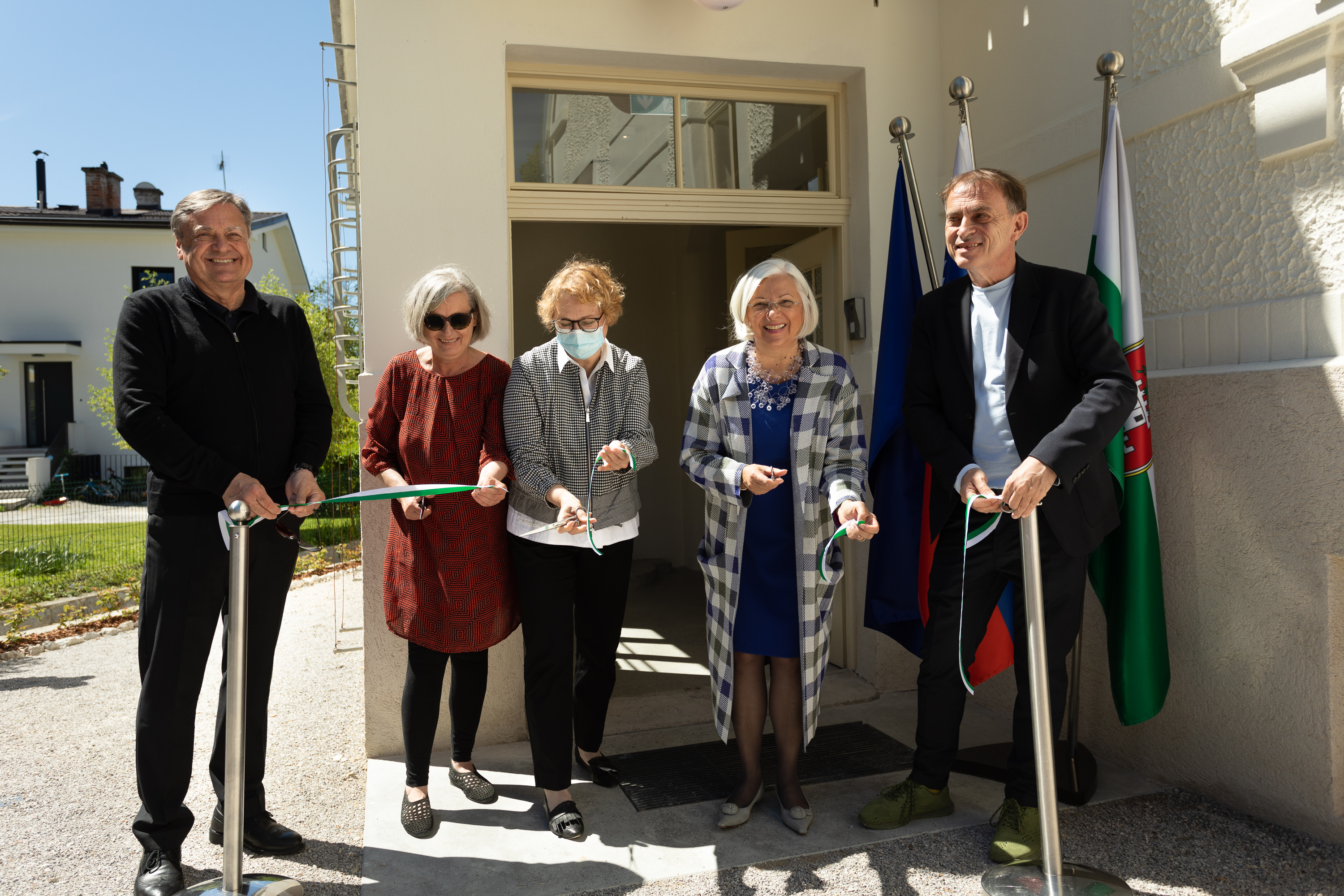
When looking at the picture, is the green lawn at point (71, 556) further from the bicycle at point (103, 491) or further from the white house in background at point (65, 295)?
the white house in background at point (65, 295)

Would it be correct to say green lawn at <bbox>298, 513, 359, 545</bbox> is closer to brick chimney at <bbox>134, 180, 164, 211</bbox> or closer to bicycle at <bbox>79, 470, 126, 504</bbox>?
bicycle at <bbox>79, 470, 126, 504</bbox>

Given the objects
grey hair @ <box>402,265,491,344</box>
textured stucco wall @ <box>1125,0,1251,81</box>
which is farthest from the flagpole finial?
grey hair @ <box>402,265,491,344</box>

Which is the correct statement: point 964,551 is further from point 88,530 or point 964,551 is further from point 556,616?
point 88,530

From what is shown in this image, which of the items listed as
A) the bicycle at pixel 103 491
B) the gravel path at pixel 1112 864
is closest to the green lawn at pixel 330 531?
the gravel path at pixel 1112 864

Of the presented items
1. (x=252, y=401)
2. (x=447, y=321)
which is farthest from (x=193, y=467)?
(x=447, y=321)

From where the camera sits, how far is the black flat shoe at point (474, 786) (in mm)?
3168

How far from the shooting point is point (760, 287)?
2.81 meters

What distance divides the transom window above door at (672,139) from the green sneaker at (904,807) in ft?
8.98

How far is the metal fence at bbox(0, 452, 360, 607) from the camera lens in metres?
8.34

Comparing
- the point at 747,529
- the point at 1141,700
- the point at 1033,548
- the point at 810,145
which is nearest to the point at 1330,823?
the point at 1141,700

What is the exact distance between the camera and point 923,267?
4316 mm

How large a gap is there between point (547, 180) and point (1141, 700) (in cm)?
316

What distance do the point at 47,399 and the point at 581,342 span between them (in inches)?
1178

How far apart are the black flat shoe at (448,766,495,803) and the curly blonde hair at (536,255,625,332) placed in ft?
5.36
